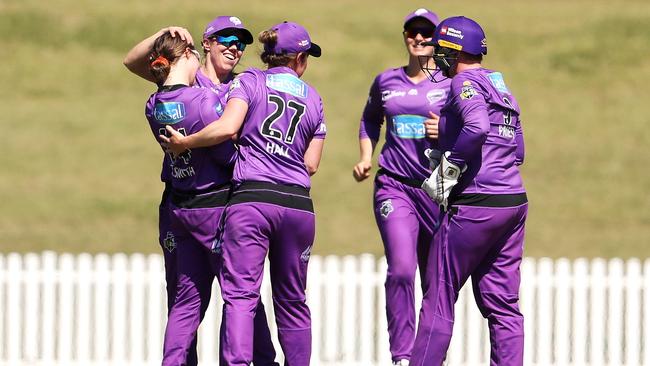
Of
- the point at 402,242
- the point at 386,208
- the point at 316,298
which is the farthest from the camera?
the point at 316,298

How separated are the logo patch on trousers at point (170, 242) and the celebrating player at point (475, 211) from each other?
1.50 meters

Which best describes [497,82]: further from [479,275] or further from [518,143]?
[479,275]

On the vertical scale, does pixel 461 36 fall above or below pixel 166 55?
above

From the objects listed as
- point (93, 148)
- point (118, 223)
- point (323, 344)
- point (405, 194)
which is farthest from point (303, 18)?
point (405, 194)

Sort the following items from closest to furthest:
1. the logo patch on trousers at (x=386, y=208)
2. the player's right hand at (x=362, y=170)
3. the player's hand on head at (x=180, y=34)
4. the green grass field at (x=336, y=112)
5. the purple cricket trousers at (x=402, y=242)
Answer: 1. the player's hand on head at (x=180, y=34)
2. the purple cricket trousers at (x=402, y=242)
3. the logo patch on trousers at (x=386, y=208)
4. the player's right hand at (x=362, y=170)
5. the green grass field at (x=336, y=112)

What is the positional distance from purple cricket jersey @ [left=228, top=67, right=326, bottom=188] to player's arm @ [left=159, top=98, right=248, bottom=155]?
0.23 ft

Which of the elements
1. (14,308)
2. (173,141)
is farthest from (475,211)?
(14,308)

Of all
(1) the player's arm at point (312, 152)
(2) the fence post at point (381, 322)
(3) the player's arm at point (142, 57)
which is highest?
(3) the player's arm at point (142, 57)

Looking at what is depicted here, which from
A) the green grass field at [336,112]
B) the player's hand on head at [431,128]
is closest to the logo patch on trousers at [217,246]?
the player's hand on head at [431,128]

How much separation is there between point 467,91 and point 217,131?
1.36 m

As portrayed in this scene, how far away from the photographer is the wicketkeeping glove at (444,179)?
691cm

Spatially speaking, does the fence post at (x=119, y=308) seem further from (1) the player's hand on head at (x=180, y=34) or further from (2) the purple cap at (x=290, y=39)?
(2) the purple cap at (x=290, y=39)

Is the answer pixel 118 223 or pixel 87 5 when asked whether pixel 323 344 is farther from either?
pixel 87 5

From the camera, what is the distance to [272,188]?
271 inches
